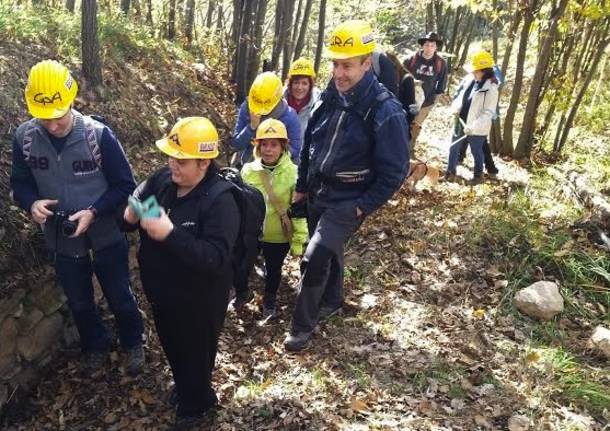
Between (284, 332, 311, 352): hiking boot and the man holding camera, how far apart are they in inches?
54.8

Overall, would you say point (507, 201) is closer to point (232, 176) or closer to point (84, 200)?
point (232, 176)

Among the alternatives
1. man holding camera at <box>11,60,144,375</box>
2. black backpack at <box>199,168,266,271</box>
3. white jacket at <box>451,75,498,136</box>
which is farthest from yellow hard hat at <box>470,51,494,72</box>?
man holding camera at <box>11,60,144,375</box>

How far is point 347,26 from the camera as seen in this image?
3.65m

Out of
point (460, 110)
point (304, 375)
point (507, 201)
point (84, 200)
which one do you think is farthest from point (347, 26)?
point (460, 110)

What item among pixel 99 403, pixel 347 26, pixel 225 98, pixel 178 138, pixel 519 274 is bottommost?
pixel 99 403

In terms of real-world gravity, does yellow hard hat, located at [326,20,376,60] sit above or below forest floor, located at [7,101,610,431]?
above

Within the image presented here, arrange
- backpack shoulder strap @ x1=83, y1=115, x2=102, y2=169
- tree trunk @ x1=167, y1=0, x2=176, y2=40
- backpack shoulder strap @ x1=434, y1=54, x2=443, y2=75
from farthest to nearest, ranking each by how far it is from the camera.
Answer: tree trunk @ x1=167, y1=0, x2=176, y2=40, backpack shoulder strap @ x1=434, y1=54, x2=443, y2=75, backpack shoulder strap @ x1=83, y1=115, x2=102, y2=169

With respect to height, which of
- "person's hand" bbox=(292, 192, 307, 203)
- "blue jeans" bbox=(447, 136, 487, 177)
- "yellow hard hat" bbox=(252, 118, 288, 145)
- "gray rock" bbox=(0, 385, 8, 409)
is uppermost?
"yellow hard hat" bbox=(252, 118, 288, 145)

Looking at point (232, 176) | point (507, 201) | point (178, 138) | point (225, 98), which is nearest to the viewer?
point (178, 138)

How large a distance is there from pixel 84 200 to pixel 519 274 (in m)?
4.28

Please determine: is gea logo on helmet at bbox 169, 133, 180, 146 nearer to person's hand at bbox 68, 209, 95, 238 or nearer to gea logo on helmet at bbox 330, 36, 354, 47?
person's hand at bbox 68, 209, 95, 238

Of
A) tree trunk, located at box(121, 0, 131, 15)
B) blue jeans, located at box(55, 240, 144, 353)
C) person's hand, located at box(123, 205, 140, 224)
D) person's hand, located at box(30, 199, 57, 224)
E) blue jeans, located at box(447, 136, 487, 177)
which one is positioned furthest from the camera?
tree trunk, located at box(121, 0, 131, 15)

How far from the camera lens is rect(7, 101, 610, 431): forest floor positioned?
3.72 metres

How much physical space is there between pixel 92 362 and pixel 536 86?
7895 mm
